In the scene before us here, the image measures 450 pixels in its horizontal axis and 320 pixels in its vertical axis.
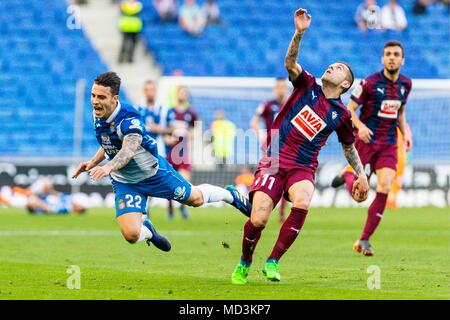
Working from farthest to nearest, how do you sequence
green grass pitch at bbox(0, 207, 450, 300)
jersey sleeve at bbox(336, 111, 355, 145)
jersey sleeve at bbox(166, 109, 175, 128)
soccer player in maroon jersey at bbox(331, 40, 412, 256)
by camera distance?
jersey sleeve at bbox(166, 109, 175, 128) → soccer player in maroon jersey at bbox(331, 40, 412, 256) → jersey sleeve at bbox(336, 111, 355, 145) → green grass pitch at bbox(0, 207, 450, 300)

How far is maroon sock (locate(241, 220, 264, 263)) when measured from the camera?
31.6 ft

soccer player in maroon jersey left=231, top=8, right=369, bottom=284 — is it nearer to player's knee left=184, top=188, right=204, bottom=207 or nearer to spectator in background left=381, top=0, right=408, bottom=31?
player's knee left=184, top=188, right=204, bottom=207

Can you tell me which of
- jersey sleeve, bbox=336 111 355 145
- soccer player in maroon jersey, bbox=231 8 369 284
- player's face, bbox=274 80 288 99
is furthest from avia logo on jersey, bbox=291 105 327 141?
player's face, bbox=274 80 288 99

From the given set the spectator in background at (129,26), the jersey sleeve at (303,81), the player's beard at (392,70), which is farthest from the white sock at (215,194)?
the spectator in background at (129,26)

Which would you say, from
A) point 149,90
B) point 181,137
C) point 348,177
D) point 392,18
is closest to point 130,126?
point 348,177

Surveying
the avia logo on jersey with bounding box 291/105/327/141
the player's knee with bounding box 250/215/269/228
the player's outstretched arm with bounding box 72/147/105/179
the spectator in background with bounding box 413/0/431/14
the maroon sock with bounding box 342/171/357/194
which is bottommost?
the player's knee with bounding box 250/215/269/228

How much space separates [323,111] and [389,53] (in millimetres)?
3447

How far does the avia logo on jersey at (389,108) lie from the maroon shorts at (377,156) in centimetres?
41

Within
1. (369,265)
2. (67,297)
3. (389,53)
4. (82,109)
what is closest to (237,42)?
(82,109)

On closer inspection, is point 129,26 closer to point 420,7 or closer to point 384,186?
point 420,7

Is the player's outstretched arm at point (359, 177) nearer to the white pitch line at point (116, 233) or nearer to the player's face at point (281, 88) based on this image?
the white pitch line at point (116, 233)

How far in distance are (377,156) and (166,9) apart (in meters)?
17.1

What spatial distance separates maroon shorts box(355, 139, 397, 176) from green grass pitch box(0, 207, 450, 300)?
114cm

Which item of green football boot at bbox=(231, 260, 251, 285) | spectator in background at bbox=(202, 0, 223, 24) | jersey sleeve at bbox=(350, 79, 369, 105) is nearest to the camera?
green football boot at bbox=(231, 260, 251, 285)
